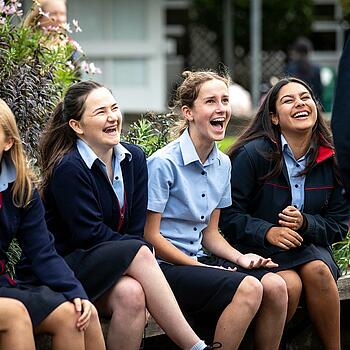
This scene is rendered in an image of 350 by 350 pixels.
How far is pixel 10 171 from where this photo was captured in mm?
4648

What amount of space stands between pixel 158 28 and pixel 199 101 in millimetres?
13616

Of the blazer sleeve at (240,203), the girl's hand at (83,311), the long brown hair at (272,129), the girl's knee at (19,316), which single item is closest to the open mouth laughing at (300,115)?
the long brown hair at (272,129)

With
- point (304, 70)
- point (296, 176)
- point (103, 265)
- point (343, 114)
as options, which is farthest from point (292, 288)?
point (304, 70)

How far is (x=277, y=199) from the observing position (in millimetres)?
5586

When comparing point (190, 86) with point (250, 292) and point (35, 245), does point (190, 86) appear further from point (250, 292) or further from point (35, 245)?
point (35, 245)

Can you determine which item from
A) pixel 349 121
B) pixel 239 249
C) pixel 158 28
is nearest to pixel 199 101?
pixel 239 249

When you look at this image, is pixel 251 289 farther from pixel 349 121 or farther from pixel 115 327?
pixel 349 121

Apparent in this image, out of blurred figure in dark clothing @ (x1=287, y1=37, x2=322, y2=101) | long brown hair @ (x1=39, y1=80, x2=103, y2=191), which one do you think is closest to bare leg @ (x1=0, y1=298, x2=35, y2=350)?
long brown hair @ (x1=39, y1=80, x2=103, y2=191)

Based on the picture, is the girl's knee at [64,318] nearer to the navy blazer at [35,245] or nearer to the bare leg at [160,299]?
the navy blazer at [35,245]

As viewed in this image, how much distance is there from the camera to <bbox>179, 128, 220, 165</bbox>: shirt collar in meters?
5.37

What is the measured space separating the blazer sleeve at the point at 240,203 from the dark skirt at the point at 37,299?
51.4 inches

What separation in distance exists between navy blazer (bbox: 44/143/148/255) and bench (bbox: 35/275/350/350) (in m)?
0.39

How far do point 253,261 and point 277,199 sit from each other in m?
0.42

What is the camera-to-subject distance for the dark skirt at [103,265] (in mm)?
4758
